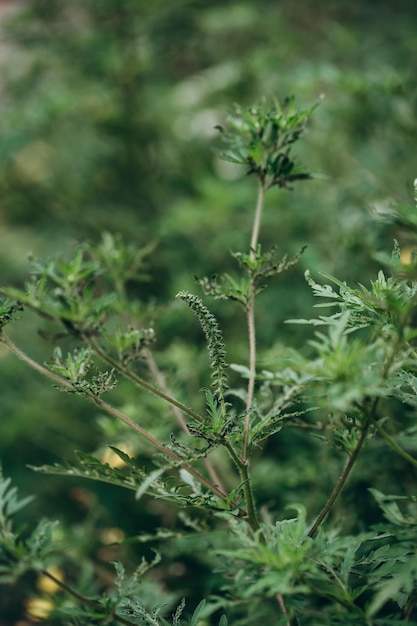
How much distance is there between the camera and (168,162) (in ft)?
6.48

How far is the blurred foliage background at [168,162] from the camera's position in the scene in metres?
1.36

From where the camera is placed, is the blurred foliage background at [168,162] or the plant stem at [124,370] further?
the blurred foliage background at [168,162]

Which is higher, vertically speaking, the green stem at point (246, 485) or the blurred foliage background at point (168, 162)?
the blurred foliage background at point (168, 162)

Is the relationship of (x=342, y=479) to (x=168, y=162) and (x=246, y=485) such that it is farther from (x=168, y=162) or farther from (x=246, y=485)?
(x=168, y=162)

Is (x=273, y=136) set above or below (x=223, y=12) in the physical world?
below

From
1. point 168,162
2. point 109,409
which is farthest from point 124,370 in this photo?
point 168,162

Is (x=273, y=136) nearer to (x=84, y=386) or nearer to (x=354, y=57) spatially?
(x=84, y=386)

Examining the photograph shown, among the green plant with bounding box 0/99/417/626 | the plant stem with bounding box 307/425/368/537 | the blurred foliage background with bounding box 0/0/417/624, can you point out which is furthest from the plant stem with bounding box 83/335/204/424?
the blurred foliage background with bounding box 0/0/417/624

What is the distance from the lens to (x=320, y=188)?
5.34 ft

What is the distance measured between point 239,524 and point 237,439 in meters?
0.08

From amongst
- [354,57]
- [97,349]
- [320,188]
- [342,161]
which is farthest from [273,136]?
[354,57]

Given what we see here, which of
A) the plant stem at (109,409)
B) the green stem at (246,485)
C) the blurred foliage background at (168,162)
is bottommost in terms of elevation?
the green stem at (246,485)

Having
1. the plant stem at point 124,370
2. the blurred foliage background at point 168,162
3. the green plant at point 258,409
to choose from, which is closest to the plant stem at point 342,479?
the green plant at point 258,409

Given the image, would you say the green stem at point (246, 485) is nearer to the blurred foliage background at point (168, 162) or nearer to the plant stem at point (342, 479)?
the plant stem at point (342, 479)
